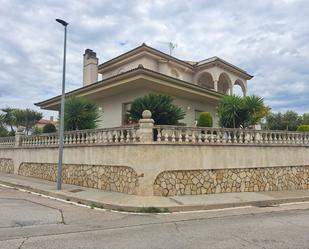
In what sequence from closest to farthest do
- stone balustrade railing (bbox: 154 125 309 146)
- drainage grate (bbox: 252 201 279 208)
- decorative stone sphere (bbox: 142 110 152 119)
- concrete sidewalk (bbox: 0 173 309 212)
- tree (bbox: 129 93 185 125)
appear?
concrete sidewalk (bbox: 0 173 309 212) < drainage grate (bbox: 252 201 279 208) < decorative stone sphere (bbox: 142 110 152 119) < stone balustrade railing (bbox: 154 125 309 146) < tree (bbox: 129 93 185 125)

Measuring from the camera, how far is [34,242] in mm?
5773

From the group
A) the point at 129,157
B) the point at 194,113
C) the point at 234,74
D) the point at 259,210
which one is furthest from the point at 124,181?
the point at 234,74

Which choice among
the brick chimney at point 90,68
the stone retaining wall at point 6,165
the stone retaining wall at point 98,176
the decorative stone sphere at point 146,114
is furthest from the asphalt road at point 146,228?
the brick chimney at point 90,68

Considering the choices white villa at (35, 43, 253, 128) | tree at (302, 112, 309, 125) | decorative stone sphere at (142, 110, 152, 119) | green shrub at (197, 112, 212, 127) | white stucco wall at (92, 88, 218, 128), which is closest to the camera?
decorative stone sphere at (142, 110, 152, 119)

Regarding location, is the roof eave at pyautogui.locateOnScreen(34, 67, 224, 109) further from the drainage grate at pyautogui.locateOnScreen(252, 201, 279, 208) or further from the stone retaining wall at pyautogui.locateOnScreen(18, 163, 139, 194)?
the drainage grate at pyautogui.locateOnScreen(252, 201, 279, 208)

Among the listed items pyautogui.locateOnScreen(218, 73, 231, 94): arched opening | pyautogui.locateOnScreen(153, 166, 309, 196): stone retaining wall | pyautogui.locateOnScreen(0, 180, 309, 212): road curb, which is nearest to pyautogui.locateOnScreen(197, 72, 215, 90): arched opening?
pyautogui.locateOnScreen(218, 73, 231, 94): arched opening

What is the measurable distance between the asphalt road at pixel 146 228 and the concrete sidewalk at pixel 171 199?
0.48 m

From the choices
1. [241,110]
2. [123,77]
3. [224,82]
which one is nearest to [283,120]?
[224,82]

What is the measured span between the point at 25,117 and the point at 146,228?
27347 mm

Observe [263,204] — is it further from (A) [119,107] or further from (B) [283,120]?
(B) [283,120]

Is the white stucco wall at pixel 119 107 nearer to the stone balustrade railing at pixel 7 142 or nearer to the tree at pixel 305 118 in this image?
the stone balustrade railing at pixel 7 142

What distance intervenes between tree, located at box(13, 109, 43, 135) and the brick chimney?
1084 cm

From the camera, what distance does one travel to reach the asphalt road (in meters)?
5.83

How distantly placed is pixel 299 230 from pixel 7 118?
31.1m
